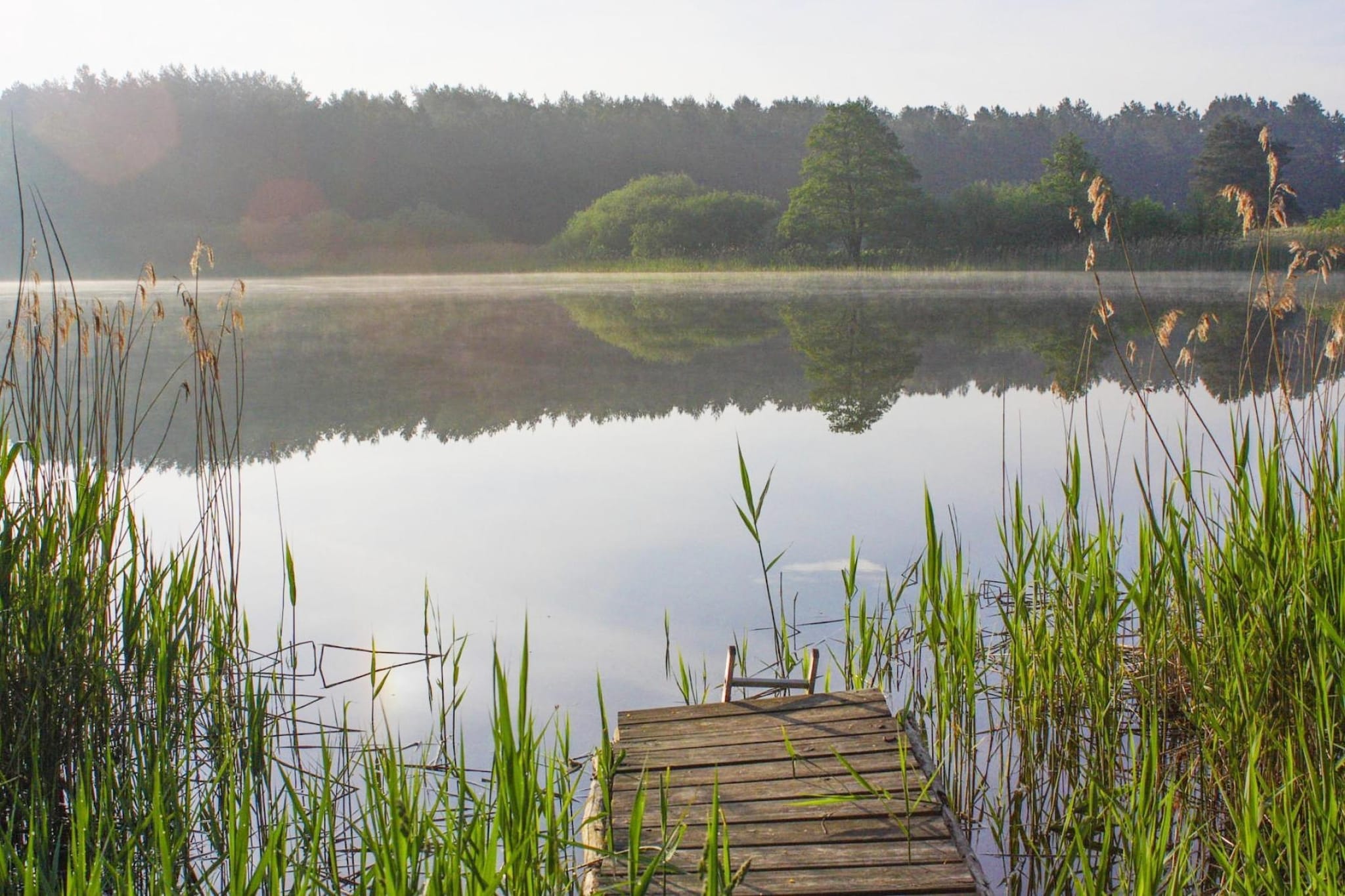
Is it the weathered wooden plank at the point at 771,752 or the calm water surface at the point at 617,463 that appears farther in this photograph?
the calm water surface at the point at 617,463

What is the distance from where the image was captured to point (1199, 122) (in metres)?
53.9

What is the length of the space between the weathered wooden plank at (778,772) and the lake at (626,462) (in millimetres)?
401

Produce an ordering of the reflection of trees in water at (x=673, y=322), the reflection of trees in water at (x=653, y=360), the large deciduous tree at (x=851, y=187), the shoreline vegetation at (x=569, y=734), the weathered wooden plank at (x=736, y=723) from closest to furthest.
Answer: the shoreline vegetation at (x=569, y=734) → the weathered wooden plank at (x=736, y=723) → the reflection of trees in water at (x=653, y=360) → the reflection of trees in water at (x=673, y=322) → the large deciduous tree at (x=851, y=187)

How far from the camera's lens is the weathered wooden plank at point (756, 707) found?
87.9 inches

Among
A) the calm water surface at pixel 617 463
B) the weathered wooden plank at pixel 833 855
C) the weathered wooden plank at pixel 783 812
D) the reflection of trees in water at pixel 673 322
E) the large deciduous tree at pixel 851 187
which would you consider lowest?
the weathered wooden plank at pixel 833 855

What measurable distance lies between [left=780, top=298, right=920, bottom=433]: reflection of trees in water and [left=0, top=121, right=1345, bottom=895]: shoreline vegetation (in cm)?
372

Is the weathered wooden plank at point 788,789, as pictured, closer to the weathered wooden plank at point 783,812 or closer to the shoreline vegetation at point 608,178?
the weathered wooden plank at point 783,812

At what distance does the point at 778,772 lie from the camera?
1959 millimetres

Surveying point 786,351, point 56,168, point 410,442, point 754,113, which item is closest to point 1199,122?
point 754,113

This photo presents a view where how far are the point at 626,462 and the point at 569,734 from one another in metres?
3.26

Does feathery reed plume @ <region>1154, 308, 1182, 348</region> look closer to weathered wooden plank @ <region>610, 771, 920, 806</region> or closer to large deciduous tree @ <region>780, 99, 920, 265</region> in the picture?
weathered wooden plank @ <region>610, 771, 920, 806</region>

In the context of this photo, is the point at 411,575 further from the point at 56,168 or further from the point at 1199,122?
the point at 1199,122

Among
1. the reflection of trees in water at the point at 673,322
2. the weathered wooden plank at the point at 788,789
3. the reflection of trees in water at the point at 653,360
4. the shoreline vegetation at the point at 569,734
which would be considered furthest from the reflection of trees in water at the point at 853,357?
the weathered wooden plank at the point at 788,789

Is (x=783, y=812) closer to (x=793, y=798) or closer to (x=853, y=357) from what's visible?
(x=793, y=798)
